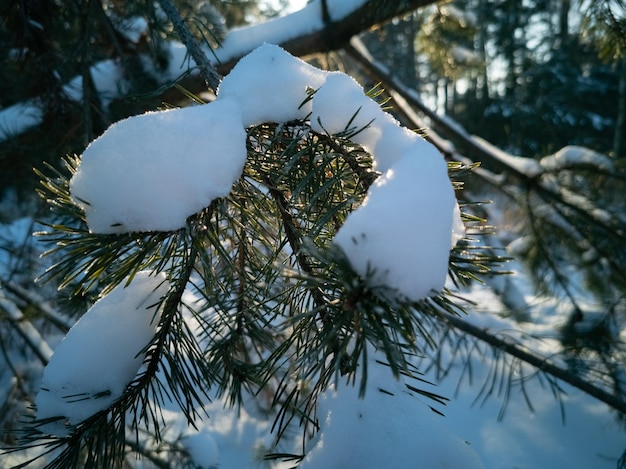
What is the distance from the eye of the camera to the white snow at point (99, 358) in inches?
17.7

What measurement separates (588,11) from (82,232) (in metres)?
1.53

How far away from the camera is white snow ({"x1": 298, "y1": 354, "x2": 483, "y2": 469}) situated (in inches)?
16.1

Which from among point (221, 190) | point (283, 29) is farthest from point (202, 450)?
point (283, 29)

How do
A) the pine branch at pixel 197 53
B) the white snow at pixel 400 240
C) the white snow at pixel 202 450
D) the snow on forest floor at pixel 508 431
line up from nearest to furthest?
the white snow at pixel 400 240, the pine branch at pixel 197 53, the white snow at pixel 202 450, the snow on forest floor at pixel 508 431

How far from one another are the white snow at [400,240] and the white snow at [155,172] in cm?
15

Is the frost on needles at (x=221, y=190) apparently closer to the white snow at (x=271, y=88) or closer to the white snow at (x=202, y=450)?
the white snow at (x=271, y=88)

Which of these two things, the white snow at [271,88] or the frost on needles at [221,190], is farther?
the white snow at [271,88]

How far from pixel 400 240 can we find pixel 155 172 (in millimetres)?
227

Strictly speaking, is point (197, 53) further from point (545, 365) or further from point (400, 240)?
point (545, 365)

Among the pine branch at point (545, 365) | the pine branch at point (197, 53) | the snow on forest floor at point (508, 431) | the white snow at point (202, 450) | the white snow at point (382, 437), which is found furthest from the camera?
the snow on forest floor at point (508, 431)

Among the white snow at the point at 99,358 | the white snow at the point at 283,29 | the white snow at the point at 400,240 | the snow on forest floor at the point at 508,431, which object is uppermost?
the white snow at the point at 283,29

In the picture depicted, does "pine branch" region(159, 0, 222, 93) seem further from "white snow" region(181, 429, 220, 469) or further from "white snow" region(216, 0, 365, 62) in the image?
"white snow" region(181, 429, 220, 469)

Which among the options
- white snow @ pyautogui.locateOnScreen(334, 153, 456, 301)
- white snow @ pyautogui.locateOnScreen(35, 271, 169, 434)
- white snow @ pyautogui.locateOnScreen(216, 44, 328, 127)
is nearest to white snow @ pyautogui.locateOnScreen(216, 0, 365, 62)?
white snow @ pyautogui.locateOnScreen(216, 44, 328, 127)

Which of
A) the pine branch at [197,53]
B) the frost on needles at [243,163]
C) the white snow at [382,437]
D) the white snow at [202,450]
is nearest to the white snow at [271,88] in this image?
the frost on needles at [243,163]
